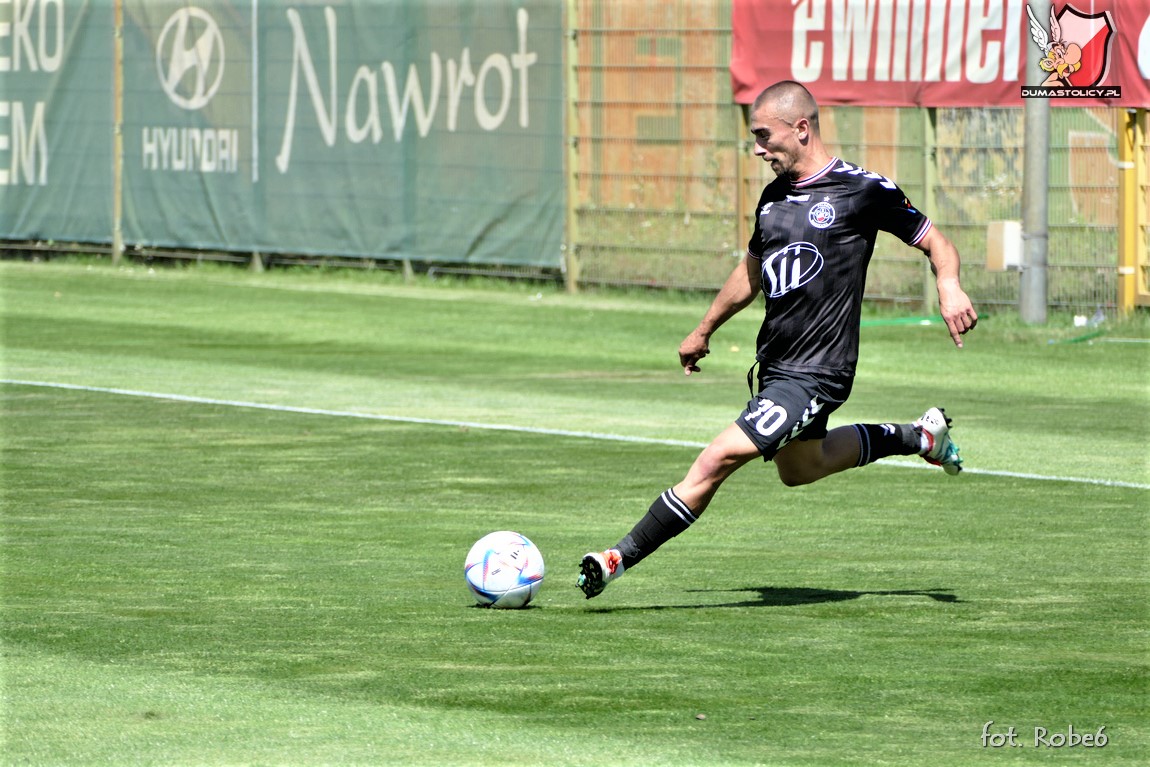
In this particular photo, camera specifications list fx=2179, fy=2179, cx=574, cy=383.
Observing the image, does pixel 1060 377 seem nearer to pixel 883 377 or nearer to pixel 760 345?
pixel 883 377

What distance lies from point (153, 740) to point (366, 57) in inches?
856

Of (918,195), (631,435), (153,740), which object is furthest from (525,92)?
(153,740)

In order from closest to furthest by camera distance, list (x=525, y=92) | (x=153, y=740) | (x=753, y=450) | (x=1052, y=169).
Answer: (x=153, y=740) → (x=753, y=450) → (x=1052, y=169) → (x=525, y=92)

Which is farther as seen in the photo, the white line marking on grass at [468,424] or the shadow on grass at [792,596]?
the white line marking on grass at [468,424]

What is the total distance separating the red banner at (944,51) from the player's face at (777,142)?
1198 centimetres

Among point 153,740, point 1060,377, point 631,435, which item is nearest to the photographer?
point 153,740

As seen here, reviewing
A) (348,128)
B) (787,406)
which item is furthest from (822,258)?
(348,128)

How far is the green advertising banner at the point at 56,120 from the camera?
1193 inches

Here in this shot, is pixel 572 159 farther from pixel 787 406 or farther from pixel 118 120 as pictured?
pixel 787 406

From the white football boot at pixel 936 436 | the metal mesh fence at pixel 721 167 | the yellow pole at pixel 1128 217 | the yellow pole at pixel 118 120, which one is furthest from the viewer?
the yellow pole at pixel 118 120

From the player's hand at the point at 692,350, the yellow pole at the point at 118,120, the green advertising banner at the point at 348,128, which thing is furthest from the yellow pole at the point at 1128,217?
the yellow pole at the point at 118,120

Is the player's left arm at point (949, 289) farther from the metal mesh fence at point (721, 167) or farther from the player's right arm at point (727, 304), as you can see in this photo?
the metal mesh fence at point (721, 167)

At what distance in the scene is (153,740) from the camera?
632cm

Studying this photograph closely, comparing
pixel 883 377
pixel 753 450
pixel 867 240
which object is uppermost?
pixel 867 240
